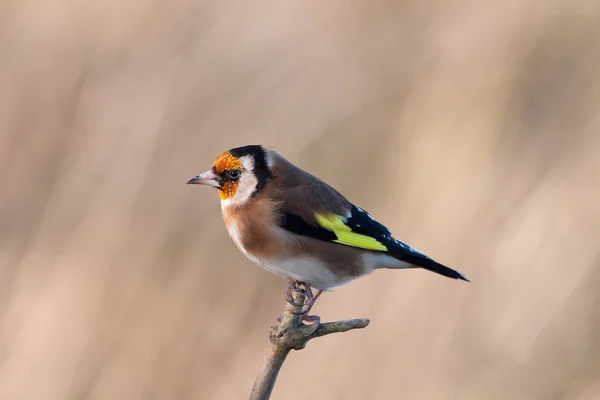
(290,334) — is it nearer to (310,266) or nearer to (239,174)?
(310,266)

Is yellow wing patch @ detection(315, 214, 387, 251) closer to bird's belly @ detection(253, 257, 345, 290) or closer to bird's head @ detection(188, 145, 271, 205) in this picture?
bird's belly @ detection(253, 257, 345, 290)

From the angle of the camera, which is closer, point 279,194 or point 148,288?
point 279,194

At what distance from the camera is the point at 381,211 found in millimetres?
4637

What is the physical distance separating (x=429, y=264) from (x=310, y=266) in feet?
1.36

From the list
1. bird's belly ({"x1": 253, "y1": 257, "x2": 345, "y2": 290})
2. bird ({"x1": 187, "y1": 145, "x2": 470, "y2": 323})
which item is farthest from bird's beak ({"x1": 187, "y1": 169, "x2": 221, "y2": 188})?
bird's belly ({"x1": 253, "y1": 257, "x2": 345, "y2": 290})

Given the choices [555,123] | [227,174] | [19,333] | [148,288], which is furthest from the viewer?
[555,123]

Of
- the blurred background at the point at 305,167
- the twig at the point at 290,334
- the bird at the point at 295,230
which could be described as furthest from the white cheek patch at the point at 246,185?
the blurred background at the point at 305,167

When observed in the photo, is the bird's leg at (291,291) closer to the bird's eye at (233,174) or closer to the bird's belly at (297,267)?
the bird's belly at (297,267)

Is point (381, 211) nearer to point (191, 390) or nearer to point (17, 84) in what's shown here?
point (191, 390)

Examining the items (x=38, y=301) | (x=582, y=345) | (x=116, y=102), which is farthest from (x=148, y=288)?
(x=582, y=345)

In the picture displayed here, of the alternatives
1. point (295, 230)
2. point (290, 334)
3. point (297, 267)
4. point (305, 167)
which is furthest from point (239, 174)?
point (305, 167)

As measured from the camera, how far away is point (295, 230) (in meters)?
2.73

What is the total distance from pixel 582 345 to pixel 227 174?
2913 millimetres

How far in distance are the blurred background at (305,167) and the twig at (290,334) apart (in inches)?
74.4
